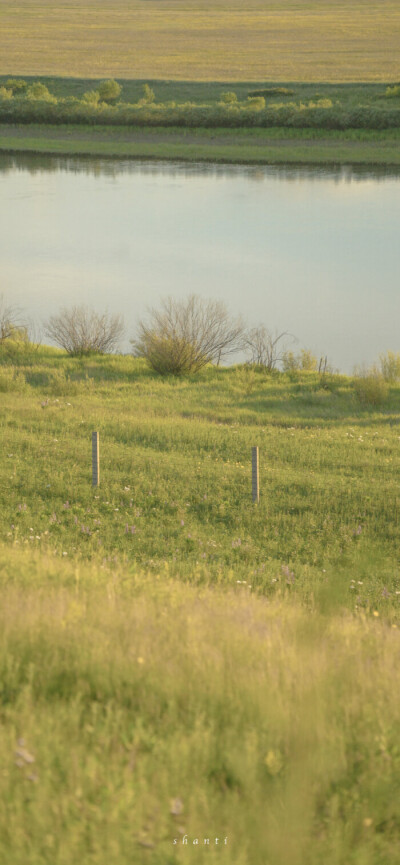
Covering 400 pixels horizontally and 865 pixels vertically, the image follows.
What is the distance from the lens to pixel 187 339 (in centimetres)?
2939

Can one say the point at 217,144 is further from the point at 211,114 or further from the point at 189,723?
the point at 189,723

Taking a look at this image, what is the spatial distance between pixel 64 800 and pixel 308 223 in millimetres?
49097

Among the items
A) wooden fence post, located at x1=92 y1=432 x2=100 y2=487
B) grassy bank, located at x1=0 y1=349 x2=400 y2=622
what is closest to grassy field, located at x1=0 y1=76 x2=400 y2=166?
grassy bank, located at x1=0 y1=349 x2=400 y2=622

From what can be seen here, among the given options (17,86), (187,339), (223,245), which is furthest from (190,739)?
(17,86)

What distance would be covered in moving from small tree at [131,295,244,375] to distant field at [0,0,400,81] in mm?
85133

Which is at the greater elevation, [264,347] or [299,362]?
[264,347]

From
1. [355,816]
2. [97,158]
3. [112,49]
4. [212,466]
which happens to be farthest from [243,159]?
[112,49]

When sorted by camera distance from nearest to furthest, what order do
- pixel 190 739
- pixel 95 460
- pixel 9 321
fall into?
pixel 190 739, pixel 95 460, pixel 9 321

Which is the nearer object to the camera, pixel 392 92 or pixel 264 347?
pixel 264 347

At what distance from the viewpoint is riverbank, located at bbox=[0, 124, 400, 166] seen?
70.0 metres

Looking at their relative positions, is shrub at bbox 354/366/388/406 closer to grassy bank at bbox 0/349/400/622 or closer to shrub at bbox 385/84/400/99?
grassy bank at bbox 0/349/400/622

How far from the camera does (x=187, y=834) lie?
3203 millimetres

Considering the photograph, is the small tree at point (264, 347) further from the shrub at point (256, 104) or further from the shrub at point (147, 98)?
the shrub at point (147, 98)

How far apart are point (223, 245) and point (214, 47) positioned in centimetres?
12820
